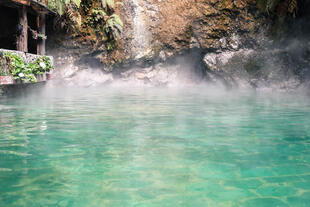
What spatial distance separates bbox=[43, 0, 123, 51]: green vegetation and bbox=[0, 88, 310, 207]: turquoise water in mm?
12085

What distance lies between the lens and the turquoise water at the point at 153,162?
350cm

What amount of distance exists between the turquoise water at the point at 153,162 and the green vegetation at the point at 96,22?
12085mm

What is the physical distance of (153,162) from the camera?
4.65 metres

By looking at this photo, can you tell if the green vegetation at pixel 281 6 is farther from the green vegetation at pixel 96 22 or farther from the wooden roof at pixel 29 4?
the wooden roof at pixel 29 4

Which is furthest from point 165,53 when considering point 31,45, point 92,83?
point 31,45

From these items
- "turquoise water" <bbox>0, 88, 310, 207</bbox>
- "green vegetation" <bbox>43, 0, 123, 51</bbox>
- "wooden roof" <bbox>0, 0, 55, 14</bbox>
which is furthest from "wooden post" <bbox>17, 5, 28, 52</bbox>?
"turquoise water" <bbox>0, 88, 310, 207</bbox>

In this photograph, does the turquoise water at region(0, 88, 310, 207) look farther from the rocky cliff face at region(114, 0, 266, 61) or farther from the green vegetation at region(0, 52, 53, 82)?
the rocky cliff face at region(114, 0, 266, 61)

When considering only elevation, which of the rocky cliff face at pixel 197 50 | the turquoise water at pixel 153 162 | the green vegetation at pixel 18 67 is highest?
the rocky cliff face at pixel 197 50

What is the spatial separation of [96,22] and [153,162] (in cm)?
1652

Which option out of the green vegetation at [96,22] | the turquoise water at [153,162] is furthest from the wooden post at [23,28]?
the turquoise water at [153,162]

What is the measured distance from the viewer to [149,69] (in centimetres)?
2245

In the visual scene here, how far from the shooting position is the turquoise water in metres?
3.50

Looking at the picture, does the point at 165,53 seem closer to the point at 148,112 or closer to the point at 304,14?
the point at 304,14

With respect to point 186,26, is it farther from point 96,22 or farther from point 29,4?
point 29,4
